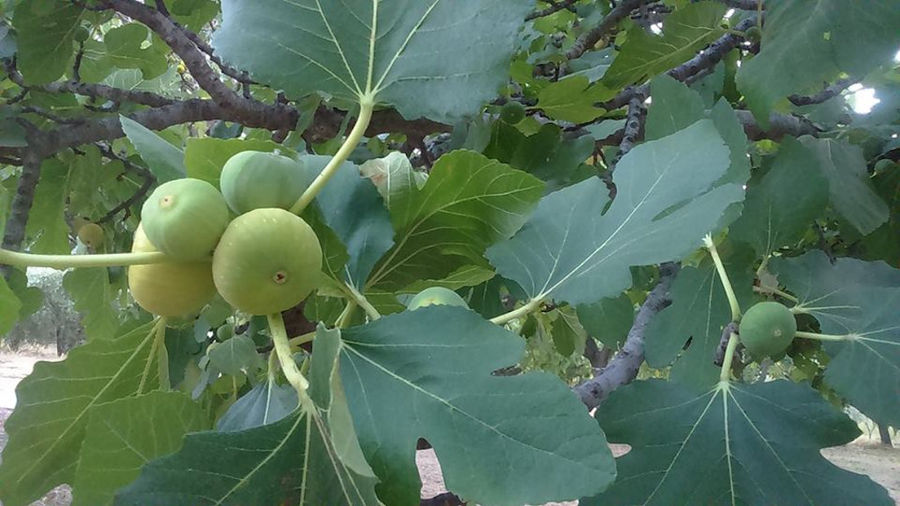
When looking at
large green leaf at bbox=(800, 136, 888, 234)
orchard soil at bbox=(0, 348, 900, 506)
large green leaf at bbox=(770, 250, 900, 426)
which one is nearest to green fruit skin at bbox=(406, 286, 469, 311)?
large green leaf at bbox=(770, 250, 900, 426)

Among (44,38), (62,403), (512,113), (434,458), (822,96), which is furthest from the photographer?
(434,458)

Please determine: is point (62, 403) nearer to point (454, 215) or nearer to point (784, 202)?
point (454, 215)

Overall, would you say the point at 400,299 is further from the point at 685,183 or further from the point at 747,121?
the point at 747,121

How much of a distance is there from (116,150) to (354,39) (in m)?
2.62

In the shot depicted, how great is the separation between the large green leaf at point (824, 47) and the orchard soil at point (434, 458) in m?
6.08

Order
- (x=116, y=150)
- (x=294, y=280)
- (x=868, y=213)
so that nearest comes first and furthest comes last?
(x=294, y=280) < (x=868, y=213) < (x=116, y=150)

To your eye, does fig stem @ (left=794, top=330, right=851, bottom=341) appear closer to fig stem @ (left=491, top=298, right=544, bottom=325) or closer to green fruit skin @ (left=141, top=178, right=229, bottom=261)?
fig stem @ (left=491, top=298, right=544, bottom=325)

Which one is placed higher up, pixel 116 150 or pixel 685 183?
pixel 116 150

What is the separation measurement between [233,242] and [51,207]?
6.98 ft

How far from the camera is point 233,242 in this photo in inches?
27.6

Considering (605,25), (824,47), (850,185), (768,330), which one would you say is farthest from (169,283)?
(605,25)

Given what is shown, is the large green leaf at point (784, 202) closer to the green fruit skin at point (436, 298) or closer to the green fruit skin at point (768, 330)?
the green fruit skin at point (768, 330)

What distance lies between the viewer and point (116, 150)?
3.17m

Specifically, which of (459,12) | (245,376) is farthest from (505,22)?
(245,376)
